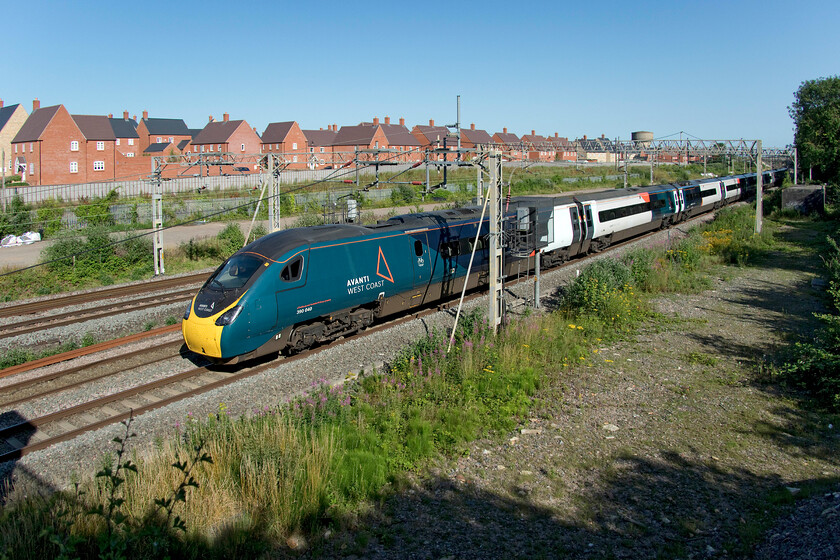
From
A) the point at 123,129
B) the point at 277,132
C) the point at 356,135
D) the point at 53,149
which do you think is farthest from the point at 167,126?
the point at 53,149

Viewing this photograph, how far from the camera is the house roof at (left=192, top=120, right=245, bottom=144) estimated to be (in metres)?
70.5

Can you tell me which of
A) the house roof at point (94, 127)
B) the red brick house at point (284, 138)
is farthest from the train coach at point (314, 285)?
the red brick house at point (284, 138)

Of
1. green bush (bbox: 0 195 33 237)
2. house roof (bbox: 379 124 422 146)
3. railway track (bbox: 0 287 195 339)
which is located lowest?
railway track (bbox: 0 287 195 339)

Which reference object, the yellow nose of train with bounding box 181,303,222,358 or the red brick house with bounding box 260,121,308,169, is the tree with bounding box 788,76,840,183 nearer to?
the yellow nose of train with bounding box 181,303,222,358

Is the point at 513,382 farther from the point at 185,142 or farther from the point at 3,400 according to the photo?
the point at 185,142

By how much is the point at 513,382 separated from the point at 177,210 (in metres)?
31.6

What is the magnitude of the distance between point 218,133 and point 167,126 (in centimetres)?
1495

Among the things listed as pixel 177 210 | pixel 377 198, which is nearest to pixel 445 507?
pixel 177 210

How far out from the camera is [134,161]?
60750 mm

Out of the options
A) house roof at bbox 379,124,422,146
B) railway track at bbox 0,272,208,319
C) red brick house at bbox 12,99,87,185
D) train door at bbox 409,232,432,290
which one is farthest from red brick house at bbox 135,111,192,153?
train door at bbox 409,232,432,290

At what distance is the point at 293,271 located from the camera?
39.7 feet

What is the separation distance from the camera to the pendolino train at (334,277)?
11.5 metres

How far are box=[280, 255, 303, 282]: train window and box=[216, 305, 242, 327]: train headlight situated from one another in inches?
43.0

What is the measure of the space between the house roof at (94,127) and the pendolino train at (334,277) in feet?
171
